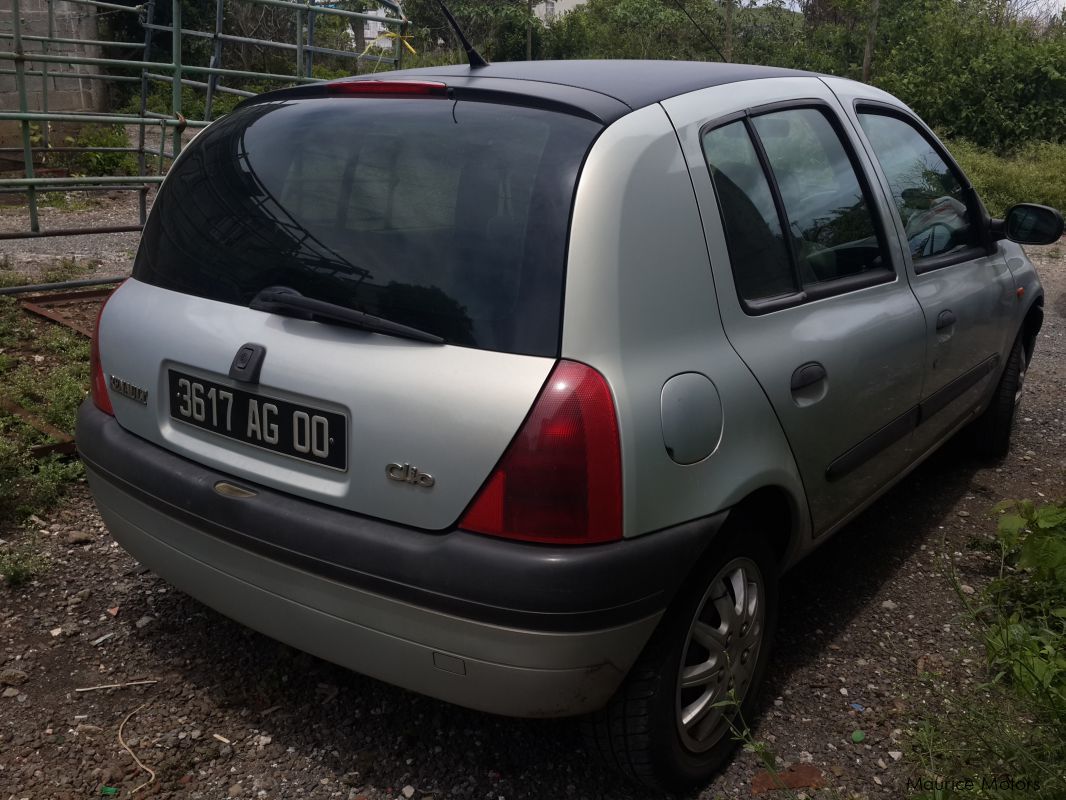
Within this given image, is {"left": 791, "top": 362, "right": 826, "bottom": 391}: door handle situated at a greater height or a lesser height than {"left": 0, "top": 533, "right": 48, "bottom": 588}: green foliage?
greater

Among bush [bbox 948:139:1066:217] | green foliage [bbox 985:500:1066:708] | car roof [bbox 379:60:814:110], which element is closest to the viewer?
car roof [bbox 379:60:814:110]

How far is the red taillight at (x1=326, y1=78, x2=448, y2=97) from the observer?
2.39m

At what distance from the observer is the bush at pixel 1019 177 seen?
1291cm

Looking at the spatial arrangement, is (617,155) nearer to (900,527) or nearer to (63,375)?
(900,527)

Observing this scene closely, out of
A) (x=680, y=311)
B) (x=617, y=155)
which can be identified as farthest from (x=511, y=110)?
(x=680, y=311)

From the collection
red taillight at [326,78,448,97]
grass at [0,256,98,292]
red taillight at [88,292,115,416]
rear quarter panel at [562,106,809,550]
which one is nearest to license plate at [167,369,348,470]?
red taillight at [88,292,115,416]

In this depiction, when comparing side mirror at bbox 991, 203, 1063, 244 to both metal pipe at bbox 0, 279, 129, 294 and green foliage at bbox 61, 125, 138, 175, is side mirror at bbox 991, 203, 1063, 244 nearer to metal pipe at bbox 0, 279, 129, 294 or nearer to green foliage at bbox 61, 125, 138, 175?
metal pipe at bbox 0, 279, 129, 294

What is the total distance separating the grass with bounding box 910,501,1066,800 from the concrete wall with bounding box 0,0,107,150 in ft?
37.5

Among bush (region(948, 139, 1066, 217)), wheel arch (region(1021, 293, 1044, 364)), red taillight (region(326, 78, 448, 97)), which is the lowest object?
bush (region(948, 139, 1066, 217))

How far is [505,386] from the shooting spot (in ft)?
6.46

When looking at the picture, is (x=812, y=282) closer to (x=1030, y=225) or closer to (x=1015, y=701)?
(x=1015, y=701)

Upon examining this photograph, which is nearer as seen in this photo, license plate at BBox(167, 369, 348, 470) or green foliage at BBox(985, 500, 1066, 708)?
license plate at BBox(167, 369, 348, 470)

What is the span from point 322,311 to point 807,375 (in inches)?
48.8

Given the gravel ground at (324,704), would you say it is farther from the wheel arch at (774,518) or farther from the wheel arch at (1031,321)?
the wheel arch at (1031,321)
